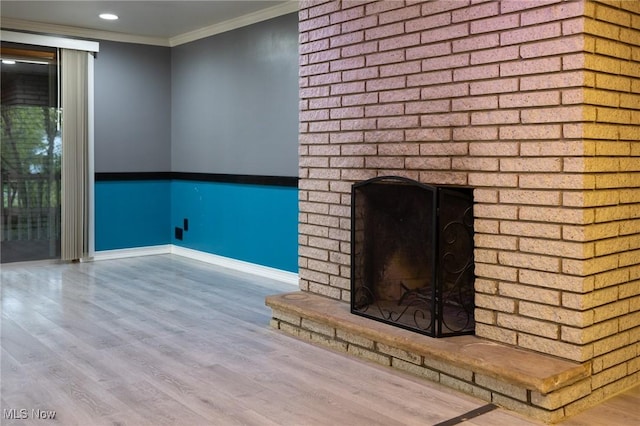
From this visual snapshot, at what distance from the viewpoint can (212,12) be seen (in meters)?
5.26

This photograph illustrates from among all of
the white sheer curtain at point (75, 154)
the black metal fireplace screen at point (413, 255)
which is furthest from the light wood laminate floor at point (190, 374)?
the white sheer curtain at point (75, 154)

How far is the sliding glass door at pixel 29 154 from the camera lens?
18.4ft

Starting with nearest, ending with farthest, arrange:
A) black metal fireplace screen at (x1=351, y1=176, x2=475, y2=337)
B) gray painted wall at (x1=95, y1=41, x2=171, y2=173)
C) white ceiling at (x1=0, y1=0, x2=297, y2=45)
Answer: black metal fireplace screen at (x1=351, y1=176, x2=475, y2=337) → white ceiling at (x1=0, y1=0, x2=297, y2=45) → gray painted wall at (x1=95, y1=41, x2=171, y2=173)

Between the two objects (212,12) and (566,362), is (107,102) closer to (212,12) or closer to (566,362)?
(212,12)

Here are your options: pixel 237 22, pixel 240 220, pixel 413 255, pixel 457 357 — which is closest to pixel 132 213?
pixel 240 220

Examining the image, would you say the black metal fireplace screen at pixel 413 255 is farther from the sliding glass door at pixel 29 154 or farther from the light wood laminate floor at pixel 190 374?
the sliding glass door at pixel 29 154

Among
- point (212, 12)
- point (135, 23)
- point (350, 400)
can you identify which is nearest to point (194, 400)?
point (350, 400)

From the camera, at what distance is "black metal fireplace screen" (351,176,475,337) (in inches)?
114

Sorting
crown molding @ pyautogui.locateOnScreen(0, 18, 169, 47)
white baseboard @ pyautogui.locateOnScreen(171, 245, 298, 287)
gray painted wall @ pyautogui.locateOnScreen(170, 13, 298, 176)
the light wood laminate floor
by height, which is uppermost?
crown molding @ pyautogui.locateOnScreen(0, 18, 169, 47)

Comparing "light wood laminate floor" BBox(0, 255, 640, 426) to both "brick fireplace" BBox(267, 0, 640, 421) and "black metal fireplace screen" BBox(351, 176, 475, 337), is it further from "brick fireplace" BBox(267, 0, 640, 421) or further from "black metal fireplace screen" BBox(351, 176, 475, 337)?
"black metal fireplace screen" BBox(351, 176, 475, 337)

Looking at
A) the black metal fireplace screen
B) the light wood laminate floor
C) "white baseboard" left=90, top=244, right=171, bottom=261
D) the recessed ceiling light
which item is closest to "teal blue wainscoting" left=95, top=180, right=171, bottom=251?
"white baseboard" left=90, top=244, right=171, bottom=261

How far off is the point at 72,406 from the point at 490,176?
6.39 ft

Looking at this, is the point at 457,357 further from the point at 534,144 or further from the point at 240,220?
the point at 240,220

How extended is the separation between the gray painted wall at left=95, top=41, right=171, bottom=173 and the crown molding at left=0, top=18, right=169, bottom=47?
6cm
